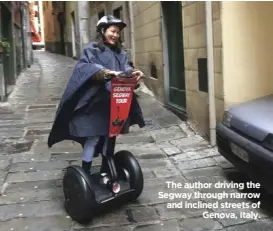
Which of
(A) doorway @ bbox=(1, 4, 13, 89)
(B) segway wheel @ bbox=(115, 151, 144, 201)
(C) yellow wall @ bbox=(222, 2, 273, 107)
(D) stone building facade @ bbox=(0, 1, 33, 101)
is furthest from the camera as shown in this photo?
(A) doorway @ bbox=(1, 4, 13, 89)

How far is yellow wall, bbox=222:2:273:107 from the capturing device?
5.14m

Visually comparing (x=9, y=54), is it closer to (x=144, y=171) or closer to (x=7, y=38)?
(x=7, y=38)

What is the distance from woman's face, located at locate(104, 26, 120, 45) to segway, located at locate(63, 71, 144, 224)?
42 cm

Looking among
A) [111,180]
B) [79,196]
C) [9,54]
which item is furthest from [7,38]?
[79,196]

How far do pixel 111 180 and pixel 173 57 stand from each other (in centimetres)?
452

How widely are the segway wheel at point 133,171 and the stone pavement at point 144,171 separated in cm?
19

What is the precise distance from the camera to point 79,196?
3.32 metres

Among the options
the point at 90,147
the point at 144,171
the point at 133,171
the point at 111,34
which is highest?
the point at 111,34

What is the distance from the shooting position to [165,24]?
7793 mm

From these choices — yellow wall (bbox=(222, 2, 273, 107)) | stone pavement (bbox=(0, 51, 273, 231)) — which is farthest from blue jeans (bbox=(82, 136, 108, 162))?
yellow wall (bbox=(222, 2, 273, 107))

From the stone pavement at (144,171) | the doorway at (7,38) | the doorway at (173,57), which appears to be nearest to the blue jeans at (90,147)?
the stone pavement at (144,171)

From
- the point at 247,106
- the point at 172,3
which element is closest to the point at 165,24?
the point at 172,3

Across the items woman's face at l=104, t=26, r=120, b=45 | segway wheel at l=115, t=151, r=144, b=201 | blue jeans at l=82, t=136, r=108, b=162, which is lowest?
segway wheel at l=115, t=151, r=144, b=201

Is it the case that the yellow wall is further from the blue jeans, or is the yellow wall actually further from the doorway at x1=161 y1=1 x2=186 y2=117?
the blue jeans
